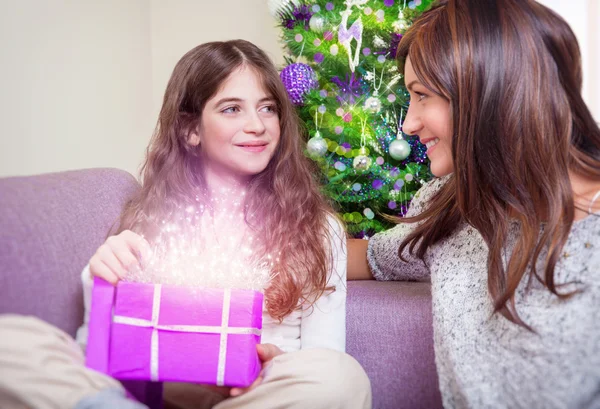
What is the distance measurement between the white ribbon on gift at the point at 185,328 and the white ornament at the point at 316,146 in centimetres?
105

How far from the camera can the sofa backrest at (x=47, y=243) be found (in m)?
0.44

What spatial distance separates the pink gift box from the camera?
0.55 metres

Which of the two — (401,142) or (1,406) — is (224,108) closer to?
(1,406)

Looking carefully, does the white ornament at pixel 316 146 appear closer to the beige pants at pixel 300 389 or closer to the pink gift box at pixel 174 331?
the beige pants at pixel 300 389

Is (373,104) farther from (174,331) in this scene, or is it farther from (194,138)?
→ (174,331)

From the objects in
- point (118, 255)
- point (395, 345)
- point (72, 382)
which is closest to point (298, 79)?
point (395, 345)

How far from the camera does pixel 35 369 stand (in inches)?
17.2

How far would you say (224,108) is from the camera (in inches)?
36.8

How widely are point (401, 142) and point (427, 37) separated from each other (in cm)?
74

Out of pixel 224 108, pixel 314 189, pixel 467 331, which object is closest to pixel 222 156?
pixel 224 108

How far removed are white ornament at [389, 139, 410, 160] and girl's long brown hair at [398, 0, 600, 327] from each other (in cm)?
74

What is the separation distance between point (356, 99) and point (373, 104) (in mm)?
81

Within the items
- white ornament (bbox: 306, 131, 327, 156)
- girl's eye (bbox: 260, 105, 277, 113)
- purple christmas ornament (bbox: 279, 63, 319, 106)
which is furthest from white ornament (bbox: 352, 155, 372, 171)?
girl's eye (bbox: 260, 105, 277, 113)

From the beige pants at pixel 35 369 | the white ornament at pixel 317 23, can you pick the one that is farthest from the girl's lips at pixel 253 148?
the white ornament at pixel 317 23
